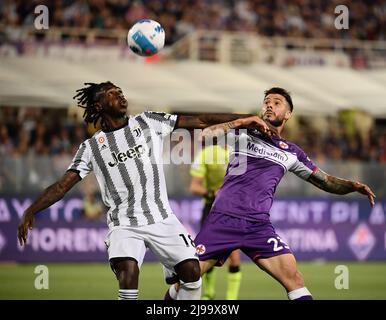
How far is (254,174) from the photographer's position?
902 cm

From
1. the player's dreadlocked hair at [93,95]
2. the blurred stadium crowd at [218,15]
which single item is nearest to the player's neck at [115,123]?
the player's dreadlocked hair at [93,95]

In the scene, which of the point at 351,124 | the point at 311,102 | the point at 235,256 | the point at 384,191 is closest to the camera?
the point at 235,256

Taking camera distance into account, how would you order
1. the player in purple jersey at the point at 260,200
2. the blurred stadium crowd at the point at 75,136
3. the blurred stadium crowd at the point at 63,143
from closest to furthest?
the player in purple jersey at the point at 260,200 → the blurred stadium crowd at the point at 63,143 → the blurred stadium crowd at the point at 75,136

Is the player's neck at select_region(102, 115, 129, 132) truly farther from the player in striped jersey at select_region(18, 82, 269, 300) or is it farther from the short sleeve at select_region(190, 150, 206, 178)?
the short sleeve at select_region(190, 150, 206, 178)

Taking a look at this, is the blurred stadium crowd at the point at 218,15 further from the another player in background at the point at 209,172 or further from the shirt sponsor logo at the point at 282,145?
the shirt sponsor logo at the point at 282,145

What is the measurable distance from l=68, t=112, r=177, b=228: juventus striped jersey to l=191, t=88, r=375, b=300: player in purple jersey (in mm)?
829

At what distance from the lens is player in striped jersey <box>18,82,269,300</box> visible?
8.12 meters

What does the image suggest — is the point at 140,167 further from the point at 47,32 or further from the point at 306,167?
the point at 47,32

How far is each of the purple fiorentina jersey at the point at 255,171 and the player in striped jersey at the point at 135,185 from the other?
90 cm

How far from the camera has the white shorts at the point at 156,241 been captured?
26.5 feet

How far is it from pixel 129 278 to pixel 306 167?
2267 mm
